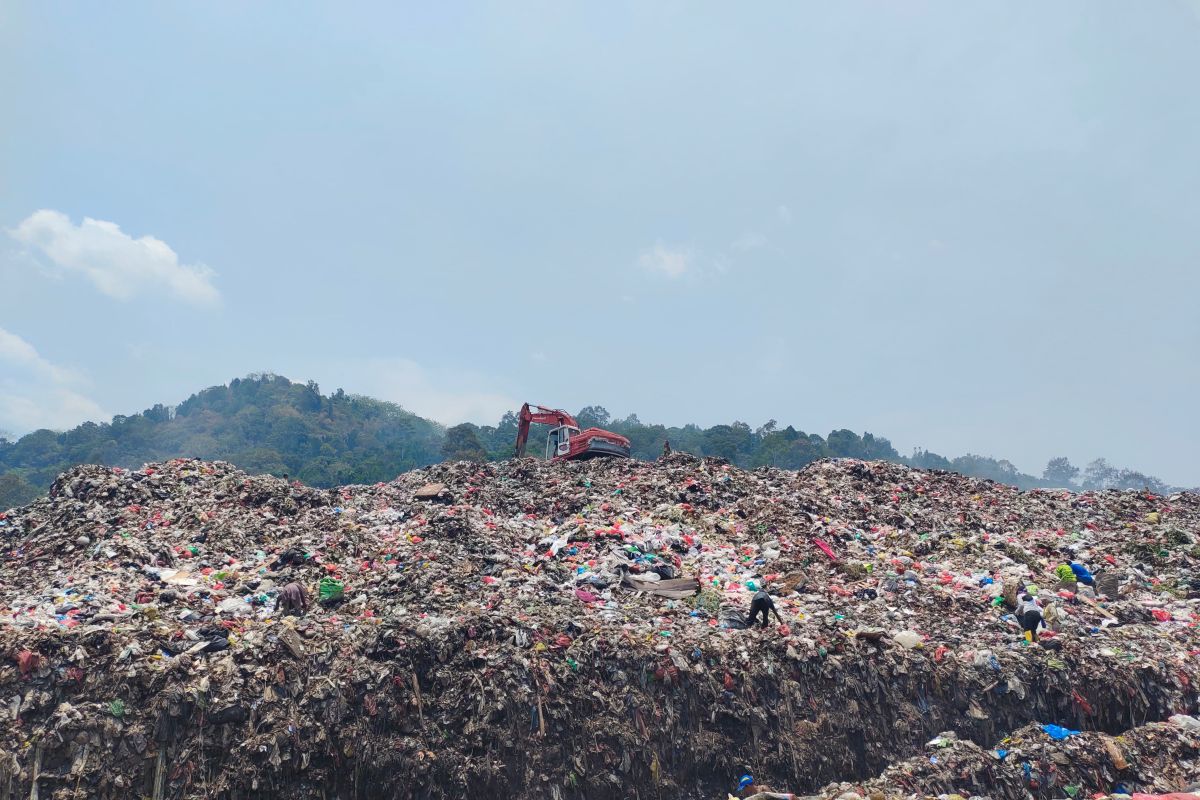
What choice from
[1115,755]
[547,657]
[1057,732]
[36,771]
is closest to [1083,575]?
[1057,732]

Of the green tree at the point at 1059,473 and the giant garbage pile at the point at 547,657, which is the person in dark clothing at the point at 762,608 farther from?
the green tree at the point at 1059,473

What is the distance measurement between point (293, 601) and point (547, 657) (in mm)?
3222

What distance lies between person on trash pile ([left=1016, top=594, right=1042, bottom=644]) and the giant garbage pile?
140 mm

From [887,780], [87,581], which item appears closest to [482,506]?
[87,581]

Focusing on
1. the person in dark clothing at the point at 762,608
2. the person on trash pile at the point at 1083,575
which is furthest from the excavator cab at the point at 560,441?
the person on trash pile at the point at 1083,575

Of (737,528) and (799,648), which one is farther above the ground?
(737,528)

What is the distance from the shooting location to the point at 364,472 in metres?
42.9

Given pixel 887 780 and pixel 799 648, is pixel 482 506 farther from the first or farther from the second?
pixel 887 780

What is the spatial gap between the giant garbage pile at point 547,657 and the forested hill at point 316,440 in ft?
105

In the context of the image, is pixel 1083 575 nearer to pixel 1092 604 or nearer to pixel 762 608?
pixel 1092 604

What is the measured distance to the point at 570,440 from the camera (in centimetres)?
1806

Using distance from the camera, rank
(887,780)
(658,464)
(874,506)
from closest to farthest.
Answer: (887,780), (874,506), (658,464)

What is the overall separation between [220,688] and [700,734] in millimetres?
4224

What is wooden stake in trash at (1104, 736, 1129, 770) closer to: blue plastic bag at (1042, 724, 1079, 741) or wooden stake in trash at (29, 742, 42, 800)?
blue plastic bag at (1042, 724, 1079, 741)
